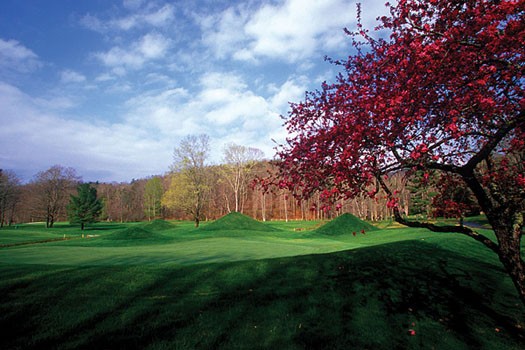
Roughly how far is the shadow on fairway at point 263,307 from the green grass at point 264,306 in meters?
0.03

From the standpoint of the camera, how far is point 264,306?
6523 mm

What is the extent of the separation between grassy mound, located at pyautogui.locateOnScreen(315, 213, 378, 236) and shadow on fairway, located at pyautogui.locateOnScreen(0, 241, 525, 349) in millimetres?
24214

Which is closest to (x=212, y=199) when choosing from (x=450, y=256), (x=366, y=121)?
(x=450, y=256)

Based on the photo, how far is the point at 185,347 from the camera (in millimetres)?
4906

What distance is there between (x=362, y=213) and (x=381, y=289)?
189 feet

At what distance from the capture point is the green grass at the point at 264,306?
5258mm

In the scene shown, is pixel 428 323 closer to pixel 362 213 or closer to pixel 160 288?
pixel 160 288

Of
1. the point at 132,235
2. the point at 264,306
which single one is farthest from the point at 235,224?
the point at 264,306

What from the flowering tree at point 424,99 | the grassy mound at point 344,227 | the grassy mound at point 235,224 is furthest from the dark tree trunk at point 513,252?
the grassy mound at point 235,224

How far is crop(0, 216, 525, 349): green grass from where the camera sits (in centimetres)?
526

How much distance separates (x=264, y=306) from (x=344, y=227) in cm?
2963

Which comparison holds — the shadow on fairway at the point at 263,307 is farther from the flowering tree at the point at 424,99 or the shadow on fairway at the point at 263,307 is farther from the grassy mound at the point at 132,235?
the grassy mound at the point at 132,235

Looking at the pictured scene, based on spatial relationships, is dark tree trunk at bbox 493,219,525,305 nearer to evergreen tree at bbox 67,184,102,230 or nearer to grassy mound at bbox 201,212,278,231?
grassy mound at bbox 201,212,278,231

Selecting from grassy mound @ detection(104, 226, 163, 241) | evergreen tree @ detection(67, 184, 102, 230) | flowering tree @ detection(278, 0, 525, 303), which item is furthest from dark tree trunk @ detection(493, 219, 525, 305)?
evergreen tree @ detection(67, 184, 102, 230)
